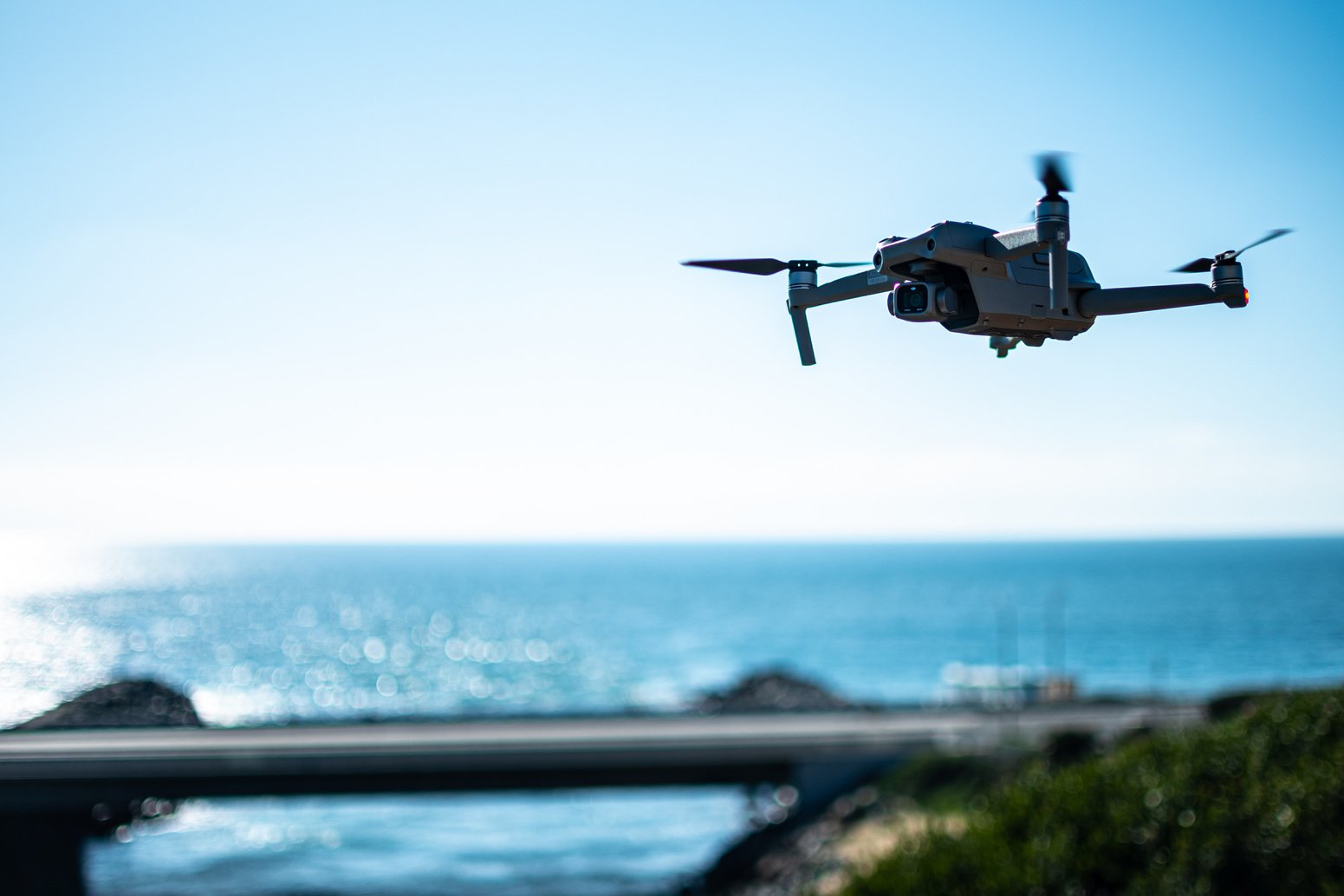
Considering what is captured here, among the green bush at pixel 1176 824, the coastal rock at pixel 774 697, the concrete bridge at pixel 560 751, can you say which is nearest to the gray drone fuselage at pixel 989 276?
the green bush at pixel 1176 824

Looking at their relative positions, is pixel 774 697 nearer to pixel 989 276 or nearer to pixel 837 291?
pixel 837 291

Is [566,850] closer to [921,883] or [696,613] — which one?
[921,883]

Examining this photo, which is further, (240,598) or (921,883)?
(240,598)

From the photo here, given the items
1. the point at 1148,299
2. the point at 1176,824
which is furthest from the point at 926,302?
the point at 1176,824

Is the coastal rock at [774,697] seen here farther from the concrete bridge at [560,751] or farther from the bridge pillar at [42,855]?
the bridge pillar at [42,855]

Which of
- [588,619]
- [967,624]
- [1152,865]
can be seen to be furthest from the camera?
[588,619]

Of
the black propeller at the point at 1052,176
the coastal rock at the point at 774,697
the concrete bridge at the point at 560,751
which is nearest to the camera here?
the black propeller at the point at 1052,176

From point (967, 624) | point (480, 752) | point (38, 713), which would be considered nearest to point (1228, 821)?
point (38, 713)
